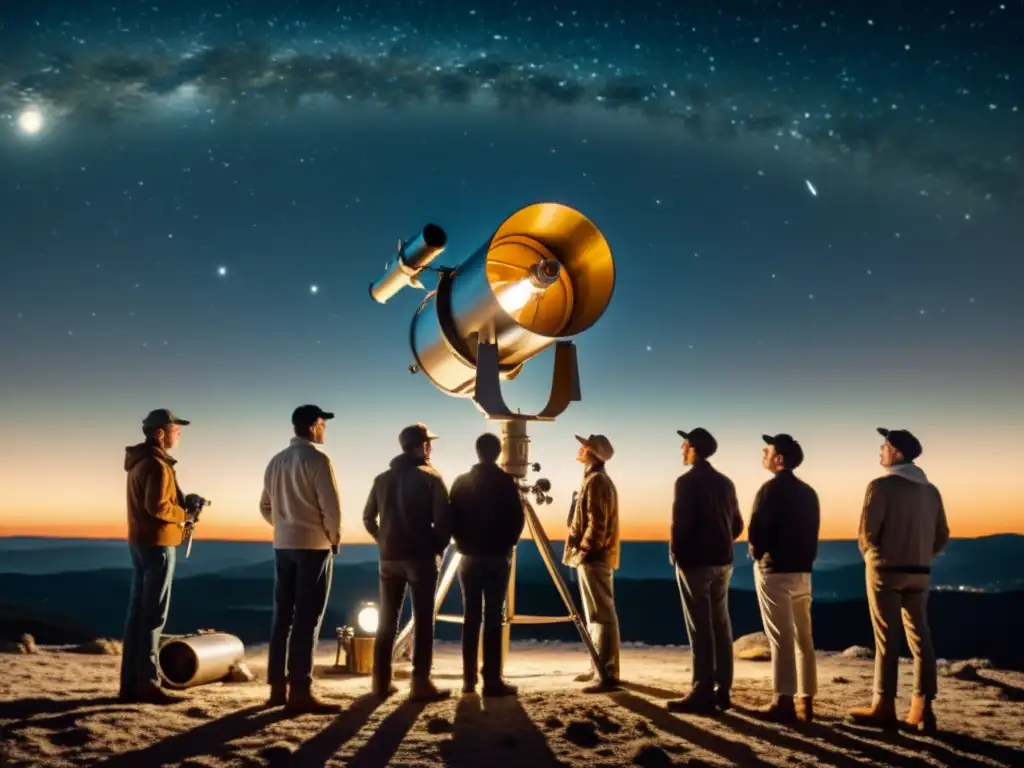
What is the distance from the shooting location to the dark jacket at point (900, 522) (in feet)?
19.3

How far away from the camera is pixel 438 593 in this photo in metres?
7.13

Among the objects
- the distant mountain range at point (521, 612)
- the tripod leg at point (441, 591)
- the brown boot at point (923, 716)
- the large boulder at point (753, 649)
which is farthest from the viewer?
the distant mountain range at point (521, 612)

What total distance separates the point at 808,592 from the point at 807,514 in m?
0.58

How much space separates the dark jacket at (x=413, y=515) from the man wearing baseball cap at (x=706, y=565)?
1.78 metres

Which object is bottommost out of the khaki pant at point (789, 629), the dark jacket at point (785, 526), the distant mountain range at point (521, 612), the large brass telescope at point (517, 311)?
the distant mountain range at point (521, 612)

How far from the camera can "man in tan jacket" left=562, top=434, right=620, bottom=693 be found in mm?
6996

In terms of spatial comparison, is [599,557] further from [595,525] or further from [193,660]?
[193,660]

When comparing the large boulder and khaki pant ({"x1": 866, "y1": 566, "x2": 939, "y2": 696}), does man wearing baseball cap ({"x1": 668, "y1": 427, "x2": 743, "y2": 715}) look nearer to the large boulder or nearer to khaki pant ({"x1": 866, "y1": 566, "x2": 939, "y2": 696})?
khaki pant ({"x1": 866, "y1": 566, "x2": 939, "y2": 696})

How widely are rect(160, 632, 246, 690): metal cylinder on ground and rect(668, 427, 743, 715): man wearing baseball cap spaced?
3764 mm

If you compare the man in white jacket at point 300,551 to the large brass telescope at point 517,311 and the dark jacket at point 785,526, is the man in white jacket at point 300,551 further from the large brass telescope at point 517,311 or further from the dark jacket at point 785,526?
the dark jacket at point 785,526

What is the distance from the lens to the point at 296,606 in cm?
612

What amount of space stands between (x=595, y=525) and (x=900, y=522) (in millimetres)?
2316

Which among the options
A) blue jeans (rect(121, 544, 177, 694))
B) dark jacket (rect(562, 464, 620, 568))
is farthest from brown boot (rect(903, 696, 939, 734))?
blue jeans (rect(121, 544, 177, 694))

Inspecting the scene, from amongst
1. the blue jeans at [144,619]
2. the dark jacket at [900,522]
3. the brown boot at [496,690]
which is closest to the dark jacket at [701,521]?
the dark jacket at [900,522]
